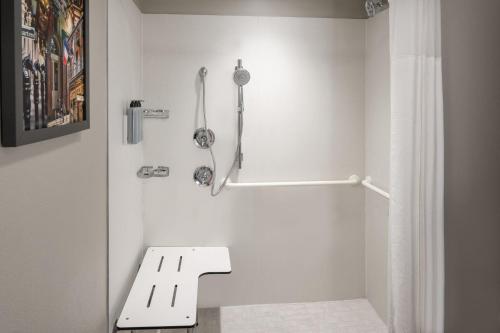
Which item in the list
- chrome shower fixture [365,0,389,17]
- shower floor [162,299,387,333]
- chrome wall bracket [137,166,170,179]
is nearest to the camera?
chrome shower fixture [365,0,389,17]

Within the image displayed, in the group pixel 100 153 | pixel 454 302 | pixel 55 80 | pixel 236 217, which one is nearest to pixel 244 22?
pixel 236 217

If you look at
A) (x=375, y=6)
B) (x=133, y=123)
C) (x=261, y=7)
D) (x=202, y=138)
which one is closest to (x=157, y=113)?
(x=202, y=138)

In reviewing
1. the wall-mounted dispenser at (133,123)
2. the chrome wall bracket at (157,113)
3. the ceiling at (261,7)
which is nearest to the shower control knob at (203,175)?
the chrome wall bracket at (157,113)

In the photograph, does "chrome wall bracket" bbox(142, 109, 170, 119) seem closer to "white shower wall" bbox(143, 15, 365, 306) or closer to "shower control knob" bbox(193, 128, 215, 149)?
"white shower wall" bbox(143, 15, 365, 306)

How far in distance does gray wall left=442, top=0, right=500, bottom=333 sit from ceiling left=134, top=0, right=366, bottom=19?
44.2 inches

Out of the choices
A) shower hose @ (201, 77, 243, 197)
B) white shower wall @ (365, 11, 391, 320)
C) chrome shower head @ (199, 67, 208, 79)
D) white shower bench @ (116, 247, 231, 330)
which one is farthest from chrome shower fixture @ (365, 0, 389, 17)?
white shower bench @ (116, 247, 231, 330)

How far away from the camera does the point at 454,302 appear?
1889 mm

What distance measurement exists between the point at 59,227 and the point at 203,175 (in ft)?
5.03

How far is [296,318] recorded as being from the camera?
9.21 feet

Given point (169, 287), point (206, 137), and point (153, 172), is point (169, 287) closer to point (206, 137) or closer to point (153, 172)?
point (153, 172)

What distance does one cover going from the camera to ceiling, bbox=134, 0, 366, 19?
2775 mm

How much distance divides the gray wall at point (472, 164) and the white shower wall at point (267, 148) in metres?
1.10

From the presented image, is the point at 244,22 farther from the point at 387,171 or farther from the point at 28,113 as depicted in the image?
the point at 28,113

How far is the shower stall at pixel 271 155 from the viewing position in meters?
2.79
